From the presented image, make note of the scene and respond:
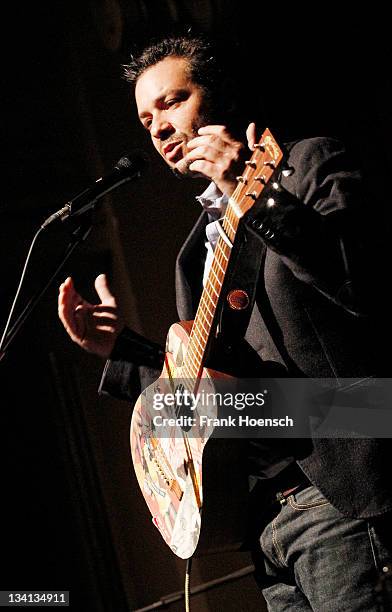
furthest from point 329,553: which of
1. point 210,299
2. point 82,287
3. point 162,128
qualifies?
point 82,287

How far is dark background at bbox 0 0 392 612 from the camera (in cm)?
275

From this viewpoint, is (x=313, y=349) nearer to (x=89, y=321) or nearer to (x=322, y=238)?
(x=322, y=238)

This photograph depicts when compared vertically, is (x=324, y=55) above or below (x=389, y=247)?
above

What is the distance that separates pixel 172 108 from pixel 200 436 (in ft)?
2.57

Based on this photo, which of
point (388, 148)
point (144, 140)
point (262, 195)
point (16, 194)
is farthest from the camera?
point (16, 194)

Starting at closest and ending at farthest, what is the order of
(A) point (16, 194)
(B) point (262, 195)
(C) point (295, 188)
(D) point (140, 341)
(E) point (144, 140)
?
(B) point (262, 195) < (C) point (295, 188) < (D) point (140, 341) < (E) point (144, 140) < (A) point (16, 194)

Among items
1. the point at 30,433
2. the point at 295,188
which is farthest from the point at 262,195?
the point at 30,433

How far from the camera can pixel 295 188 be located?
4.57 ft

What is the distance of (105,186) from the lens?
5.36 feet

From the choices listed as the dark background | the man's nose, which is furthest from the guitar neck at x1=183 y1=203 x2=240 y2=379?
the dark background

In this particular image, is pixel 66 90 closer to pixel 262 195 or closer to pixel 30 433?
pixel 30 433

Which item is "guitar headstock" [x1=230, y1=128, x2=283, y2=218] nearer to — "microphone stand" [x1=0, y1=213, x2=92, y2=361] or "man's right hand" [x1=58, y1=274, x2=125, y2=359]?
"microphone stand" [x1=0, y1=213, x2=92, y2=361]

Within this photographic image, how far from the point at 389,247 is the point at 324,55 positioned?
3.18 ft

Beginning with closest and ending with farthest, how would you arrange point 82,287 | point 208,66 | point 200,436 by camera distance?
point 200,436
point 208,66
point 82,287
